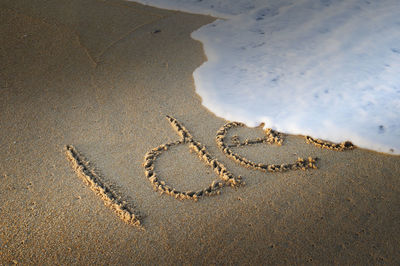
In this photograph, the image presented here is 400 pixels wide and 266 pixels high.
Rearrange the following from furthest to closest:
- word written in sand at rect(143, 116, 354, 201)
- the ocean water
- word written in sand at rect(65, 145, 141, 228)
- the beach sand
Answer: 1. the ocean water
2. word written in sand at rect(143, 116, 354, 201)
3. word written in sand at rect(65, 145, 141, 228)
4. the beach sand

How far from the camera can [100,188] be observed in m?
1.82

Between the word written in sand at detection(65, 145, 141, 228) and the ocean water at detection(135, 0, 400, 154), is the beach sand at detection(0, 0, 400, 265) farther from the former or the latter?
the ocean water at detection(135, 0, 400, 154)

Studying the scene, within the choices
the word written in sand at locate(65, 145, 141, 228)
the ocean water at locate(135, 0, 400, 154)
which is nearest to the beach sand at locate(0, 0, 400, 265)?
the word written in sand at locate(65, 145, 141, 228)

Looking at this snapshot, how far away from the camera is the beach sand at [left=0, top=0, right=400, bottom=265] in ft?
5.12

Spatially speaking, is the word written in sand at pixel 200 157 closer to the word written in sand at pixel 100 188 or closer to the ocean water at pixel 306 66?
the word written in sand at pixel 100 188

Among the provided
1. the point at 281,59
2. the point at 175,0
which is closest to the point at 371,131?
the point at 281,59

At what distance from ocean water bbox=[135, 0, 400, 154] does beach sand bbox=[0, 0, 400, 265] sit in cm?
15

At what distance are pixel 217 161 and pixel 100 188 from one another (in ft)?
1.96

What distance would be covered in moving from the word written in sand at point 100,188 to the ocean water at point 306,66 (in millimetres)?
841

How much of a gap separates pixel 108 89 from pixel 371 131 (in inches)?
64.6

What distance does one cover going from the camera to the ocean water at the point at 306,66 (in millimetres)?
2268

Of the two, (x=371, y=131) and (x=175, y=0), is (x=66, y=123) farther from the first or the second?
(x=175, y=0)

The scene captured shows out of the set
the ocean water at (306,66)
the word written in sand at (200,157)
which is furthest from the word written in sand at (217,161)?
the ocean water at (306,66)

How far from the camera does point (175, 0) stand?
3.84 m
